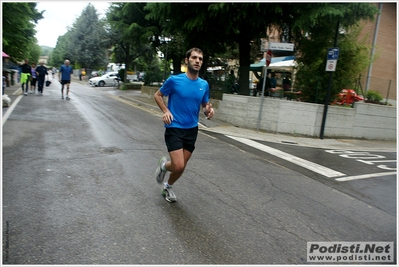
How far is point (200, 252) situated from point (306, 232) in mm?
1353

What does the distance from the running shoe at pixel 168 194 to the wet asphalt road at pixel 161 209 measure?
97 millimetres

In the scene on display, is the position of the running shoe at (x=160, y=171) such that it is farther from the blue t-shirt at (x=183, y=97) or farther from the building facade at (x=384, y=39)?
the building facade at (x=384, y=39)

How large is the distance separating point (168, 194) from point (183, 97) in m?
1.32

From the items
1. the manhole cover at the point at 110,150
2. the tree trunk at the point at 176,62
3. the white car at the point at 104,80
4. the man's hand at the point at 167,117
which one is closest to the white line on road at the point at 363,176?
the man's hand at the point at 167,117

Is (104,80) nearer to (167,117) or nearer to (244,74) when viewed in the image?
(244,74)

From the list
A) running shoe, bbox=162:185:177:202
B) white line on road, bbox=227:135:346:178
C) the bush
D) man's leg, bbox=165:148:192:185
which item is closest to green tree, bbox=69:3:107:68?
the bush

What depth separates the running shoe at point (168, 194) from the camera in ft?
13.8

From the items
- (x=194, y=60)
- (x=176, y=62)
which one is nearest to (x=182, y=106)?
(x=194, y=60)

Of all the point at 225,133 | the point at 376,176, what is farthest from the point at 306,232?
the point at 225,133

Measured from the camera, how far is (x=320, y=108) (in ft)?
38.0

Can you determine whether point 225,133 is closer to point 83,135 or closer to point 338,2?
point 83,135

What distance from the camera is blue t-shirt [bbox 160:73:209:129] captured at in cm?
392

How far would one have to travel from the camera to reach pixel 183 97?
3.93 metres

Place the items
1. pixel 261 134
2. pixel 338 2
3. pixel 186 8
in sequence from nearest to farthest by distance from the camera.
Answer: pixel 338 2 → pixel 261 134 → pixel 186 8
